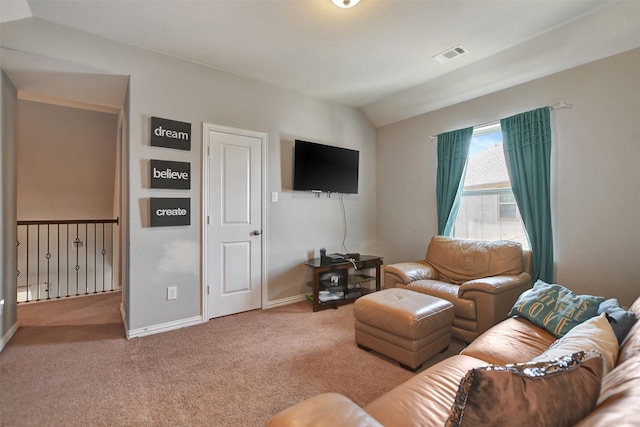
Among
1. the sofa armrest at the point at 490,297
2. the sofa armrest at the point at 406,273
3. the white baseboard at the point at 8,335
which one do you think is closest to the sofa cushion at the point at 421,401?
the sofa armrest at the point at 490,297

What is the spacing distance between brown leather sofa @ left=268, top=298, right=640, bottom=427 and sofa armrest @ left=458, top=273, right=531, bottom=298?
2.01 ft

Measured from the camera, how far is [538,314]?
1.83m

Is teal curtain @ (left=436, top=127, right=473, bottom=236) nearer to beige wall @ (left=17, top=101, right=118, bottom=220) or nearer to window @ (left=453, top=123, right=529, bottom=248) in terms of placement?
window @ (left=453, top=123, right=529, bottom=248)

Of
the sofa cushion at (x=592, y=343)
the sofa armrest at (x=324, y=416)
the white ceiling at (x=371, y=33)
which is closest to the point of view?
the sofa armrest at (x=324, y=416)

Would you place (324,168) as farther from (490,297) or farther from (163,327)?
(163,327)

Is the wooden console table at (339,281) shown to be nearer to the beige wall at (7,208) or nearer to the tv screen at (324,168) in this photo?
the tv screen at (324,168)

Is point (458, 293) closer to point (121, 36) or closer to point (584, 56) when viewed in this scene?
point (584, 56)

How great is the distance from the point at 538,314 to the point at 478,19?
7.63 ft

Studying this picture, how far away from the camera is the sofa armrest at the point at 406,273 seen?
10.0ft

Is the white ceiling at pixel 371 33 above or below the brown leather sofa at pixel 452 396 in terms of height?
above

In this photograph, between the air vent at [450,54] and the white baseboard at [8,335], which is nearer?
the white baseboard at [8,335]

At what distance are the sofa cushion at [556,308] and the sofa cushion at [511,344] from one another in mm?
57

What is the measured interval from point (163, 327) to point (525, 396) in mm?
3036

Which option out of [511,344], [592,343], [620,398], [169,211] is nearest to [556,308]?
[511,344]
